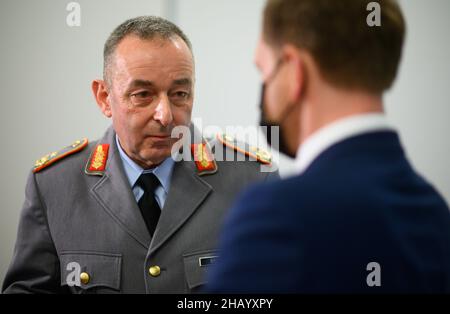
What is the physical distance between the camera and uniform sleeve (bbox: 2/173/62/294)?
4.70 feet

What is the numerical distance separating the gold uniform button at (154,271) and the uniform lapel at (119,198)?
64 mm

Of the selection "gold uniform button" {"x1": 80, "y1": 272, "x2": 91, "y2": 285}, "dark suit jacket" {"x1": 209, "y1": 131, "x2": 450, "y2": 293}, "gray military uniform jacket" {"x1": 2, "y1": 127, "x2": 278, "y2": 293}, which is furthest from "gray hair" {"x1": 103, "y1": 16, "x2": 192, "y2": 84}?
"dark suit jacket" {"x1": 209, "y1": 131, "x2": 450, "y2": 293}

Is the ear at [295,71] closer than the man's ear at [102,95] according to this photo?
Yes

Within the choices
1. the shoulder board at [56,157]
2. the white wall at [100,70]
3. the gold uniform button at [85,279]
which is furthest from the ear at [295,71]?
the white wall at [100,70]

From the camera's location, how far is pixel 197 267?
1.40 m

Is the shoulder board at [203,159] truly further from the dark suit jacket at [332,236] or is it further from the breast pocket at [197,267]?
the dark suit jacket at [332,236]

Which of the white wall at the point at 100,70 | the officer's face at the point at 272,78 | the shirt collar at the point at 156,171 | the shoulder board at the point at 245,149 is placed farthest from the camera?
the white wall at the point at 100,70

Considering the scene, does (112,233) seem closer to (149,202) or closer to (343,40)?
(149,202)

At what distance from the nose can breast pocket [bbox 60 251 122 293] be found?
1.28 feet

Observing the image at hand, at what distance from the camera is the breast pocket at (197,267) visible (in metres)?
1.38

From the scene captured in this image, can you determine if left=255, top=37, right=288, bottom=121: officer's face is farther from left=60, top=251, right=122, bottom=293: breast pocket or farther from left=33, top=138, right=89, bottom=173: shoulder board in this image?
left=33, top=138, right=89, bottom=173: shoulder board
